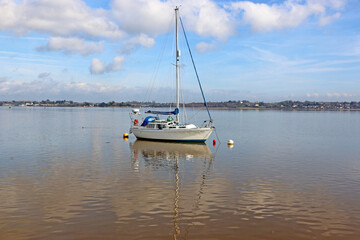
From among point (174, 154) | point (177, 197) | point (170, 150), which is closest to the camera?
point (177, 197)

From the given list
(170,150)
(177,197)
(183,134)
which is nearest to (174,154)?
(170,150)

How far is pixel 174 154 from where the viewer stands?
3422 cm

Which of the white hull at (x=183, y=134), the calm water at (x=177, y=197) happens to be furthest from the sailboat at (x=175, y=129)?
the calm water at (x=177, y=197)

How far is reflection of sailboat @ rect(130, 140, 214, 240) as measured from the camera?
840 inches

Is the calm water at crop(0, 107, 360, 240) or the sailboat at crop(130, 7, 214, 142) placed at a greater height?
the sailboat at crop(130, 7, 214, 142)

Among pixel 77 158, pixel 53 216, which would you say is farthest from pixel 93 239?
pixel 77 158

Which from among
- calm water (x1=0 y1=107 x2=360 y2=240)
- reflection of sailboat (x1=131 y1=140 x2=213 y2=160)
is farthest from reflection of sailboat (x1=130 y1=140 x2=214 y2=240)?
calm water (x1=0 y1=107 x2=360 y2=240)

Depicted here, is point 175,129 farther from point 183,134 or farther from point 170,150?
point 170,150

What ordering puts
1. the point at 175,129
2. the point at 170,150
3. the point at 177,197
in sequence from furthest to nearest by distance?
1. the point at 175,129
2. the point at 170,150
3. the point at 177,197

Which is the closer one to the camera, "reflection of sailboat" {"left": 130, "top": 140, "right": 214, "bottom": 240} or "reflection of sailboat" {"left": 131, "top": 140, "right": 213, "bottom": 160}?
"reflection of sailboat" {"left": 130, "top": 140, "right": 214, "bottom": 240}

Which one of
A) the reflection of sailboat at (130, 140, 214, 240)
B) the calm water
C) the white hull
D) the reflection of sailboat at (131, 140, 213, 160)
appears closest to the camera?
the calm water

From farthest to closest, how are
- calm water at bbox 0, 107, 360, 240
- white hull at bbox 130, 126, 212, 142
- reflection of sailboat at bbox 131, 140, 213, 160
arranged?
white hull at bbox 130, 126, 212, 142, reflection of sailboat at bbox 131, 140, 213, 160, calm water at bbox 0, 107, 360, 240

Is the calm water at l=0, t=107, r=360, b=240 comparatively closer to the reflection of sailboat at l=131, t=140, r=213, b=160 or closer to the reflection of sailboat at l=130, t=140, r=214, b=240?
the reflection of sailboat at l=130, t=140, r=214, b=240

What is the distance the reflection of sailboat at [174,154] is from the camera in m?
21.3
